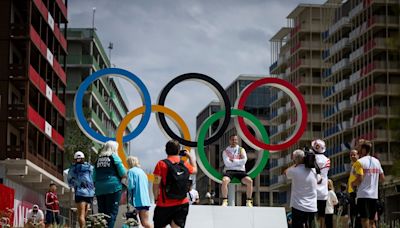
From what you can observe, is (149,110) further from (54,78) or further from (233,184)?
(54,78)

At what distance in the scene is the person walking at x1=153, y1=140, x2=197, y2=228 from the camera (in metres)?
12.9

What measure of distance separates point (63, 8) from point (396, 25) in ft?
91.3

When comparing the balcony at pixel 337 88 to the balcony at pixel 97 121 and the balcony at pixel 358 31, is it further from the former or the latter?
the balcony at pixel 97 121

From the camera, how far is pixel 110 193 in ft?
53.1

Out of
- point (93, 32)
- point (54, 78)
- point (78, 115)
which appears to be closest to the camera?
point (78, 115)

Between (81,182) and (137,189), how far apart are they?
66.6 inches

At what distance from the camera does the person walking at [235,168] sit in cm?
2164

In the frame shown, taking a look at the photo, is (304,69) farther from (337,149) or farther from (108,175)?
(108,175)

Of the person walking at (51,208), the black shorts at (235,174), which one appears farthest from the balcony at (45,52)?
the black shorts at (235,174)

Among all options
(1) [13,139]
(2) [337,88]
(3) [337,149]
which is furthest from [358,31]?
(1) [13,139]

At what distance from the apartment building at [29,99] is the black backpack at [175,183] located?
31.5 meters

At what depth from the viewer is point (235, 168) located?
2192 cm

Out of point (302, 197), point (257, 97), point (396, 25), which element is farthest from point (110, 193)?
point (257, 97)

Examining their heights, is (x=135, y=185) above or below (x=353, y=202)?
above
